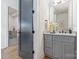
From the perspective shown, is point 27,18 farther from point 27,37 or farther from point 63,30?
point 63,30

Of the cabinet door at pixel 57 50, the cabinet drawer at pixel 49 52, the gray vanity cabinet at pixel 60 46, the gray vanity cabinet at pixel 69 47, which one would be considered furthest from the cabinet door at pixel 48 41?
the gray vanity cabinet at pixel 69 47

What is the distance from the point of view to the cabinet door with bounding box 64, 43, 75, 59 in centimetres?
280

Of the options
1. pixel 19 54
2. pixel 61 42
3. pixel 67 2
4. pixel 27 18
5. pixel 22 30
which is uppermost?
pixel 67 2

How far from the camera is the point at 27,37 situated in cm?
392

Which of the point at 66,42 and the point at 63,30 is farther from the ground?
the point at 63,30

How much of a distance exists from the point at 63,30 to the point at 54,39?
1.87 ft

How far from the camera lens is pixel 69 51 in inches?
113

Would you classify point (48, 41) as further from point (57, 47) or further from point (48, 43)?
point (57, 47)

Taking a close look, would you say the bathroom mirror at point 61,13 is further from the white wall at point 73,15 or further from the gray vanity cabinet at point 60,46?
the gray vanity cabinet at point 60,46

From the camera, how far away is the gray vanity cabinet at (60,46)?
110 inches

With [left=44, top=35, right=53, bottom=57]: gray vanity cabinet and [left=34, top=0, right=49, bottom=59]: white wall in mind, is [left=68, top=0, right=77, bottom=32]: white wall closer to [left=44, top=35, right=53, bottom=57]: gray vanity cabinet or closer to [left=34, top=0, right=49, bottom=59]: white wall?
[left=44, top=35, right=53, bottom=57]: gray vanity cabinet

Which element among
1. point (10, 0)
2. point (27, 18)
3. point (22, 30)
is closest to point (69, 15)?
point (27, 18)

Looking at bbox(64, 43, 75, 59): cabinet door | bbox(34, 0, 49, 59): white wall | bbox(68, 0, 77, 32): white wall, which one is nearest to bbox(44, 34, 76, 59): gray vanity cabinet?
bbox(64, 43, 75, 59): cabinet door

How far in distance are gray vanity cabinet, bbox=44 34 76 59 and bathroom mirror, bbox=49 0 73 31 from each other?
596 millimetres
